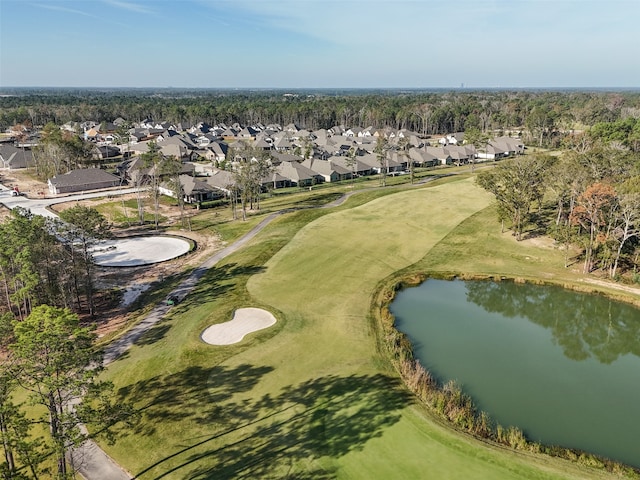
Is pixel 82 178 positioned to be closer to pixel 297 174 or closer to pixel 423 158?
pixel 297 174

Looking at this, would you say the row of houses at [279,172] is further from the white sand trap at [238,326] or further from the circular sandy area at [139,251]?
the white sand trap at [238,326]

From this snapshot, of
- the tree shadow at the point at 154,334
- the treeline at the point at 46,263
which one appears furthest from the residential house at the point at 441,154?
the tree shadow at the point at 154,334

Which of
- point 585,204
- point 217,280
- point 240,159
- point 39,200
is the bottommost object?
point 217,280

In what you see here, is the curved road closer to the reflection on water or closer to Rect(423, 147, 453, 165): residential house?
the reflection on water

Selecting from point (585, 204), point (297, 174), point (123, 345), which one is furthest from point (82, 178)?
point (585, 204)

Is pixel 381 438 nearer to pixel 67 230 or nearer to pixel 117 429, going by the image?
pixel 117 429

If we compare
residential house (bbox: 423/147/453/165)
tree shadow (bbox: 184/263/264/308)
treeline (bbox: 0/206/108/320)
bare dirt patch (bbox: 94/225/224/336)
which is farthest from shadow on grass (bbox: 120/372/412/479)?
residential house (bbox: 423/147/453/165)

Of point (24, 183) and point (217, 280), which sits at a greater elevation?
point (24, 183)
